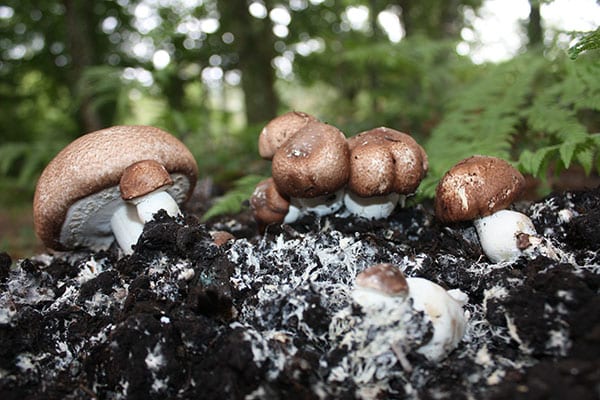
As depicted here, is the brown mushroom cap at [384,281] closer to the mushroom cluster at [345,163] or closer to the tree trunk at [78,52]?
the mushroom cluster at [345,163]

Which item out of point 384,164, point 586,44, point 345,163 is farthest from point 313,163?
point 586,44

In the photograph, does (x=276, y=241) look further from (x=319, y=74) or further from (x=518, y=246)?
(x=319, y=74)

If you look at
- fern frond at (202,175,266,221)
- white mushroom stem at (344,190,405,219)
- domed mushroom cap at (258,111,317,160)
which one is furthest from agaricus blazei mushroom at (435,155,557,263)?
fern frond at (202,175,266,221)

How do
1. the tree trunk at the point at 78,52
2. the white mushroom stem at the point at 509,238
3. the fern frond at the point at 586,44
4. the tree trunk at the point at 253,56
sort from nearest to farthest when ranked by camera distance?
1. the white mushroom stem at the point at 509,238
2. the fern frond at the point at 586,44
3. the tree trunk at the point at 78,52
4. the tree trunk at the point at 253,56

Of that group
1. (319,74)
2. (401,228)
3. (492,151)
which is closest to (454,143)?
(492,151)

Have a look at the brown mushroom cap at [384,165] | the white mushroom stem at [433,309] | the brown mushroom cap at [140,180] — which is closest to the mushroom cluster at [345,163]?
the brown mushroom cap at [384,165]

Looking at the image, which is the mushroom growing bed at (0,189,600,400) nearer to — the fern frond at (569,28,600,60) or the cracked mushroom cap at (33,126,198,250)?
the cracked mushroom cap at (33,126,198,250)

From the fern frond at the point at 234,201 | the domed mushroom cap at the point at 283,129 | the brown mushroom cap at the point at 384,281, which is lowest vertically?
the fern frond at the point at 234,201
